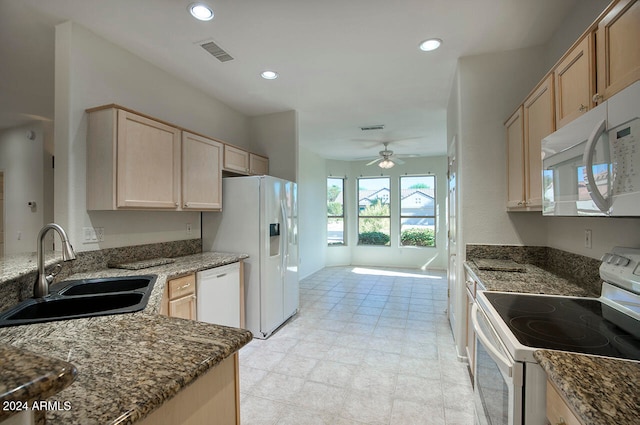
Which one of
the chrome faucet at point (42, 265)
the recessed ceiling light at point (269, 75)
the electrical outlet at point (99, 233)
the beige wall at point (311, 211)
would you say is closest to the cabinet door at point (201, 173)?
the electrical outlet at point (99, 233)

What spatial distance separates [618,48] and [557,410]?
1.36m

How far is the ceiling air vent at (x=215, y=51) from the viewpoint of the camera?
93.9 inches

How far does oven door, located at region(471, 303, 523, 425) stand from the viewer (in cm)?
103

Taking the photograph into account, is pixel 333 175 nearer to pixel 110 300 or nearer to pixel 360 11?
pixel 360 11

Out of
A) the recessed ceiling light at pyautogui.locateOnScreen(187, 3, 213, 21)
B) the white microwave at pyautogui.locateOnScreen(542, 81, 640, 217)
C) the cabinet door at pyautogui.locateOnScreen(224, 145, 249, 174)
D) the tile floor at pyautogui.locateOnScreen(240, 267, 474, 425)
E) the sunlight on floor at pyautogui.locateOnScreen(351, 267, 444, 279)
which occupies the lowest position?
the tile floor at pyautogui.locateOnScreen(240, 267, 474, 425)

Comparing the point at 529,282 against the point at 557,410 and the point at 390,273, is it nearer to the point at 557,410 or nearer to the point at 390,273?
the point at 557,410

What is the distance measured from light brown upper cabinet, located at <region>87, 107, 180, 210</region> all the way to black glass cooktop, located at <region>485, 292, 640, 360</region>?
8.39 ft

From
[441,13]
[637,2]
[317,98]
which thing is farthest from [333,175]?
[637,2]

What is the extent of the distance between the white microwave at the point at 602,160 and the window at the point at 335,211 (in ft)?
19.7

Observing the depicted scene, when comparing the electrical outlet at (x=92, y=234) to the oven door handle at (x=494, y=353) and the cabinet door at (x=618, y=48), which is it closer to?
the oven door handle at (x=494, y=353)

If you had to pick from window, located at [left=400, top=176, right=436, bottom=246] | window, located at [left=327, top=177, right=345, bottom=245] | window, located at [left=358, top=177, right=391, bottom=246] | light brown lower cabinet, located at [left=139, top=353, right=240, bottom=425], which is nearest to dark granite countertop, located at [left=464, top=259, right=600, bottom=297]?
light brown lower cabinet, located at [left=139, top=353, right=240, bottom=425]

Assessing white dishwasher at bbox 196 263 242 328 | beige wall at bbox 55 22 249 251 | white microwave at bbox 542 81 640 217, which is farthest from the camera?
white dishwasher at bbox 196 263 242 328

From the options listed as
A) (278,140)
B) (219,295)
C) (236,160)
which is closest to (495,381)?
(219,295)

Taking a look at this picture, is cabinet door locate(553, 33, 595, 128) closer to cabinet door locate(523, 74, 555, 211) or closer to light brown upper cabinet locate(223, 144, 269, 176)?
cabinet door locate(523, 74, 555, 211)
